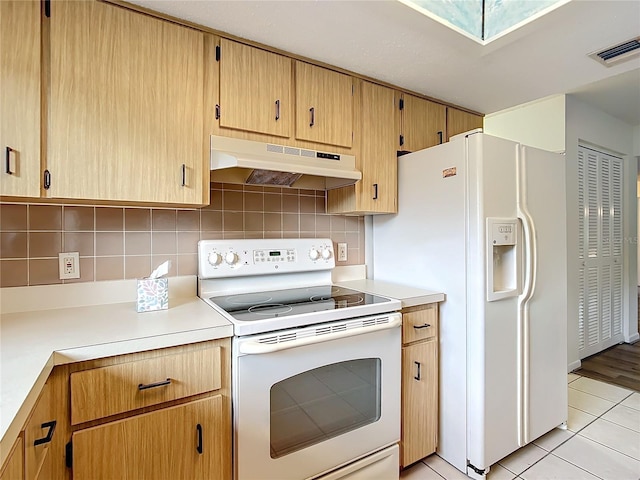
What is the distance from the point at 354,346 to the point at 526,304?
1002mm

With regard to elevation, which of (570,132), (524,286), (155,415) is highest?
(570,132)

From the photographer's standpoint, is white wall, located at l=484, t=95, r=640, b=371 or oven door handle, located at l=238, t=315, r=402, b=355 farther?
white wall, located at l=484, t=95, r=640, b=371

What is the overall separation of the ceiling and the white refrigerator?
419 mm

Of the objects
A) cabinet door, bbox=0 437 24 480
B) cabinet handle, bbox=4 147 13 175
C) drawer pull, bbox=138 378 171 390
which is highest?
cabinet handle, bbox=4 147 13 175

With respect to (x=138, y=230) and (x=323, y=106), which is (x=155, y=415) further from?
(x=323, y=106)

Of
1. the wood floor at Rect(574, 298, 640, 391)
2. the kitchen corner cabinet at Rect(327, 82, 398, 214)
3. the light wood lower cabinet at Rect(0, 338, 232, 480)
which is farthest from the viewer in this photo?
the wood floor at Rect(574, 298, 640, 391)

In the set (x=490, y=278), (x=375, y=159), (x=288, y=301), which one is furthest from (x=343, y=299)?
(x=375, y=159)

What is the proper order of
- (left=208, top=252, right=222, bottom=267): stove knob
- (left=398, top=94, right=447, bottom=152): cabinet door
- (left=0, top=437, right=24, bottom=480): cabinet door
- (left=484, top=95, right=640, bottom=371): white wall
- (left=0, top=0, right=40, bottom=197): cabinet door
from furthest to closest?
(left=484, top=95, right=640, bottom=371): white wall → (left=398, top=94, right=447, bottom=152): cabinet door → (left=208, top=252, right=222, bottom=267): stove knob → (left=0, top=0, right=40, bottom=197): cabinet door → (left=0, top=437, right=24, bottom=480): cabinet door

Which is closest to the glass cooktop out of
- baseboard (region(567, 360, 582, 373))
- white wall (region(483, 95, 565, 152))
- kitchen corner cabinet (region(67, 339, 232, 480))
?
kitchen corner cabinet (region(67, 339, 232, 480))

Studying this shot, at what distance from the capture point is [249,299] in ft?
5.23

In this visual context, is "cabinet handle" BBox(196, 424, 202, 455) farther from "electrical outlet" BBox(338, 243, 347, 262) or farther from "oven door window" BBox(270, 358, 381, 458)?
"electrical outlet" BBox(338, 243, 347, 262)

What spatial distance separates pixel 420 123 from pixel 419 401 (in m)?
1.59

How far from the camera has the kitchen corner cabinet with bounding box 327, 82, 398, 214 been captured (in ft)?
6.15

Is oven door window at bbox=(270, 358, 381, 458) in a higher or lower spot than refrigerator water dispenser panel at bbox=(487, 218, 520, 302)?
lower
